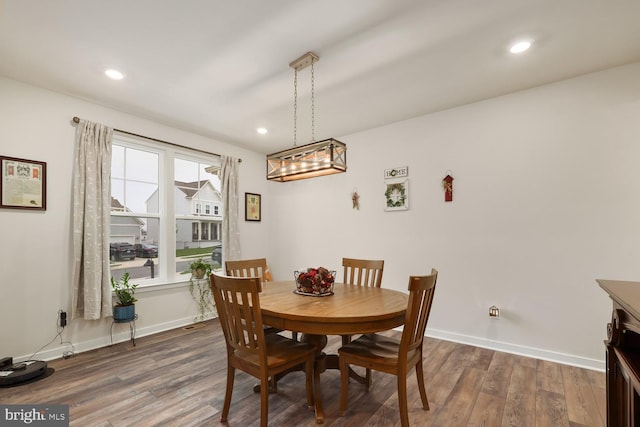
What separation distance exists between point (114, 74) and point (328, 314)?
2.82m

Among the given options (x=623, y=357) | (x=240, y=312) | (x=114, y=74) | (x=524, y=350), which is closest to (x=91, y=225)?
(x=114, y=74)

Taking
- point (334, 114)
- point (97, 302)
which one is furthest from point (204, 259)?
point (334, 114)

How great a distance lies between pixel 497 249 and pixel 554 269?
50cm

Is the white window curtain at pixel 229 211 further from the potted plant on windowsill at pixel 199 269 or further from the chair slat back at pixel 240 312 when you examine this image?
the chair slat back at pixel 240 312

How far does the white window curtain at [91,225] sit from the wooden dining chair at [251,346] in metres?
1.94

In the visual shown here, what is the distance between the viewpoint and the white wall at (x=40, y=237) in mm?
2631

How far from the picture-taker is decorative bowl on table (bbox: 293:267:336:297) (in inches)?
89.6

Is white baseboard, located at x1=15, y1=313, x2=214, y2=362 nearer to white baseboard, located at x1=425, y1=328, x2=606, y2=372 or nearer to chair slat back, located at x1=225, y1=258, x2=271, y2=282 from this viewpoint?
chair slat back, located at x1=225, y1=258, x2=271, y2=282

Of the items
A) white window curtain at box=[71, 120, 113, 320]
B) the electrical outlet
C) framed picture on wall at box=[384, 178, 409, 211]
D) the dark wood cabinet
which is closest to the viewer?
the dark wood cabinet

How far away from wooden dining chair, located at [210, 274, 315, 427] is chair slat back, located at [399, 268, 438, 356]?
660 mm
